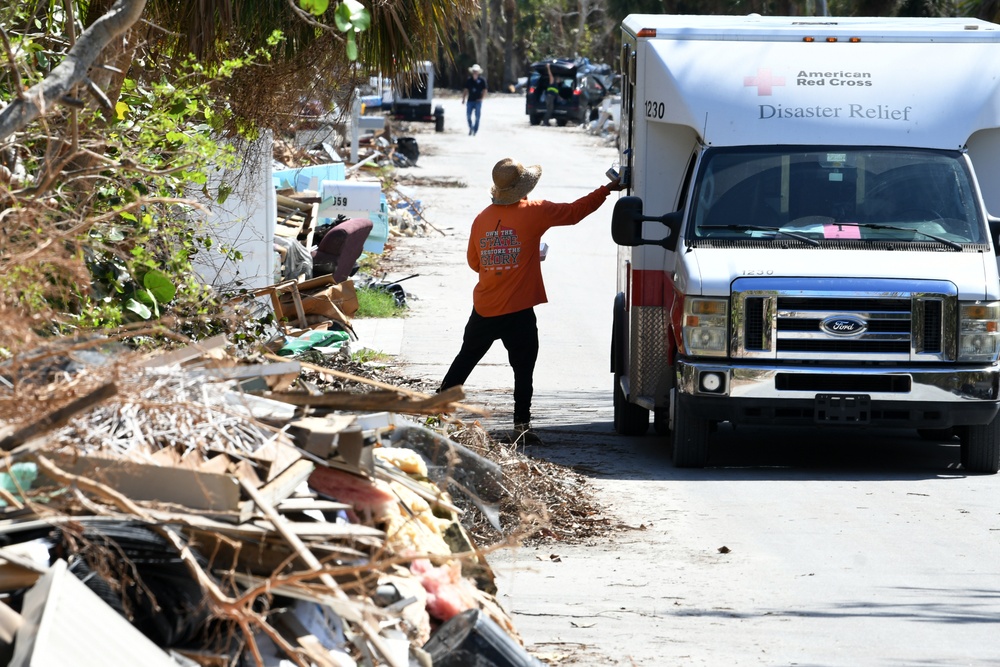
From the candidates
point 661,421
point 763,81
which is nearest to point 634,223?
point 763,81

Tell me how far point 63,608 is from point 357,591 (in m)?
1.04

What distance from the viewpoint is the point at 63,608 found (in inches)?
152

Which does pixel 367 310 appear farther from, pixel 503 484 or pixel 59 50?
pixel 503 484

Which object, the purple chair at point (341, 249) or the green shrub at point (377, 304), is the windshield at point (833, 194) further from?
the green shrub at point (377, 304)

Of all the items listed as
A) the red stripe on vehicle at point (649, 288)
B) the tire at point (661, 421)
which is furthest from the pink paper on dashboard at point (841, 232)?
the tire at point (661, 421)

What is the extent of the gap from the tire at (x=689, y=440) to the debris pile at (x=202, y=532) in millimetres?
4301

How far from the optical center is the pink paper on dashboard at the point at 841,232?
9.36 m

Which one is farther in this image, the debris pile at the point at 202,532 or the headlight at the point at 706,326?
the headlight at the point at 706,326

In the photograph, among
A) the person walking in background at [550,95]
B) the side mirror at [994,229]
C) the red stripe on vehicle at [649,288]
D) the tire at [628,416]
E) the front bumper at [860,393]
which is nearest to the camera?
the front bumper at [860,393]

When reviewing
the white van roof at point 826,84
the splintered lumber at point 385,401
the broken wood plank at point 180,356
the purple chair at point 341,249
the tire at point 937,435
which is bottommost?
the tire at point 937,435

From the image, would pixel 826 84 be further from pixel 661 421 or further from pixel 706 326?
pixel 661 421

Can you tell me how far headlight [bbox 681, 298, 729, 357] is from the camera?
900 cm

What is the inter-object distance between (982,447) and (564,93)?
46928mm

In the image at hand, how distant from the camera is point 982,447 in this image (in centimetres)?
932
